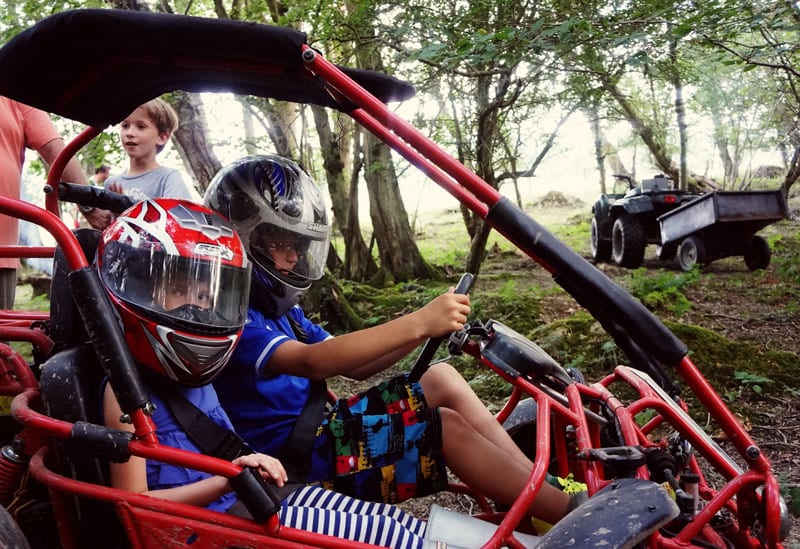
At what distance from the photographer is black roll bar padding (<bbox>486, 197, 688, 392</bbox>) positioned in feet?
5.19

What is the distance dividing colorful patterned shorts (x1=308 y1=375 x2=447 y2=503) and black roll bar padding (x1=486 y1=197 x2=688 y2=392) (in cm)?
73

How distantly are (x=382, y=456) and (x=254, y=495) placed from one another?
72 cm

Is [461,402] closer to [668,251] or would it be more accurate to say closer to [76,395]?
[76,395]

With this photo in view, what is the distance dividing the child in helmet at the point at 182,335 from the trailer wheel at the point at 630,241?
748 centimetres

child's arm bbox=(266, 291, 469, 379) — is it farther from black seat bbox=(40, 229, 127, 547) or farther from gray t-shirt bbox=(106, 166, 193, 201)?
gray t-shirt bbox=(106, 166, 193, 201)

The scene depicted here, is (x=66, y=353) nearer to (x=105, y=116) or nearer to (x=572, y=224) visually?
(x=105, y=116)

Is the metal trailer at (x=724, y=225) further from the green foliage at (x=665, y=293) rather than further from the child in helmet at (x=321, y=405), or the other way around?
the child in helmet at (x=321, y=405)

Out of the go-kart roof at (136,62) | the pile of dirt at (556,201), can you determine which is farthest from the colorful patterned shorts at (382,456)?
the pile of dirt at (556,201)

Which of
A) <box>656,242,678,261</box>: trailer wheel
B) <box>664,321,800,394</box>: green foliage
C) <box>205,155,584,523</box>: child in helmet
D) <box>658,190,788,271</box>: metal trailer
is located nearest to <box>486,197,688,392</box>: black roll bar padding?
<box>205,155,584,523</box>: child in helmet

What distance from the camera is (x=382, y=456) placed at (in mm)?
2068

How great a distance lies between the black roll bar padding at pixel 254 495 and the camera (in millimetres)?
1403

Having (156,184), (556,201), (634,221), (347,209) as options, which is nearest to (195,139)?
(156,184)

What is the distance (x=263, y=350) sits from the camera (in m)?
2.01

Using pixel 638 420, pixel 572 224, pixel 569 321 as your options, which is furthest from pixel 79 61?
pixel 572 224
